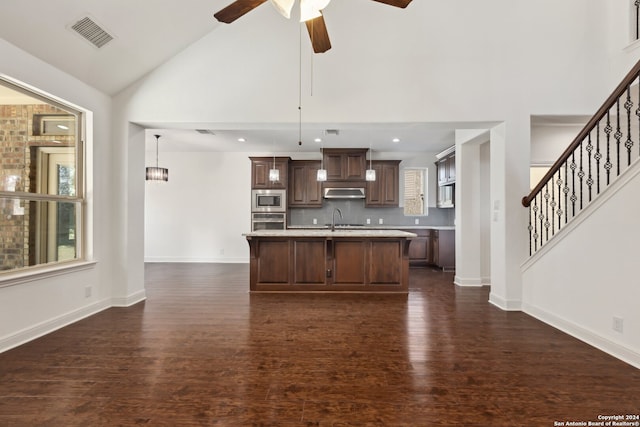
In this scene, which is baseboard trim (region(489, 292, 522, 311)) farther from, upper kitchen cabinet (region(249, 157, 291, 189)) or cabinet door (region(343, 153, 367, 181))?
upper kitchen cabinet (region(249, 157, 291, 189))

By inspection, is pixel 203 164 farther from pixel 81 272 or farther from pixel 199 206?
pixel 81 272

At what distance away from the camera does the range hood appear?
23.3ft

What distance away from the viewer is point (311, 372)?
7.23 ft

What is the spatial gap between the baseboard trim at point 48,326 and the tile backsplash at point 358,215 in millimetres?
4380

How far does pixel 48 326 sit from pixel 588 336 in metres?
5.18

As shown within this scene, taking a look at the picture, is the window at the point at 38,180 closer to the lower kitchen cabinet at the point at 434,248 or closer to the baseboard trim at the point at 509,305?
the baseboard trim at the point at 509,305

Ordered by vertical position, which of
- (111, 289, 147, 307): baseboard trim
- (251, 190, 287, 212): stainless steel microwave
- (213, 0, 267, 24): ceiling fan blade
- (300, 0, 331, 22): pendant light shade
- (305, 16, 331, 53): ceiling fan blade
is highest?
(213, 0, 267, 24): ceiling fan blade

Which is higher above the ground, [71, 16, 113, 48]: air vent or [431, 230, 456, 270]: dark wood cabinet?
[71, 16, 113, 48]: air vent

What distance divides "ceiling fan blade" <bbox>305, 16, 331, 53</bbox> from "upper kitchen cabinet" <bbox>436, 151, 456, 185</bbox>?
4470 millimetres

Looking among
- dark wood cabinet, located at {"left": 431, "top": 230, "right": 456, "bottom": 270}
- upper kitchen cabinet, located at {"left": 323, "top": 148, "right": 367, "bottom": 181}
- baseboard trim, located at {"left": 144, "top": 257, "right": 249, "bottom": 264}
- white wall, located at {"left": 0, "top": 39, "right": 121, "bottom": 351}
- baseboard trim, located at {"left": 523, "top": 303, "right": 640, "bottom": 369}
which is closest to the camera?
baseboard trim, located at {"left": 523, "top": 303, "right": 640, "bottom": 369}

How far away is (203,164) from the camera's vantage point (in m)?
7.52

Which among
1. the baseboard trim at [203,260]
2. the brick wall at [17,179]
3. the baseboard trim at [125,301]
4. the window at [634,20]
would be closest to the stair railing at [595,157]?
the window at [634,20]

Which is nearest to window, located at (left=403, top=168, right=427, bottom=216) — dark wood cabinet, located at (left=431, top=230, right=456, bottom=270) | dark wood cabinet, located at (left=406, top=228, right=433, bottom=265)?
dark wood cabinet, located at (left=406, top=228, right=433, bottom=265)

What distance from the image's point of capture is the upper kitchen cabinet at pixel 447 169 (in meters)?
6.05
